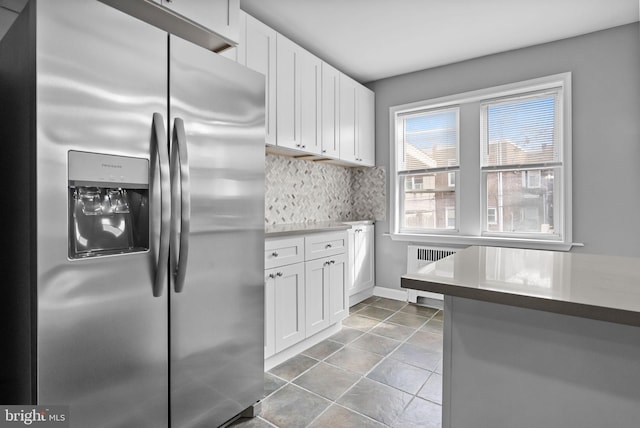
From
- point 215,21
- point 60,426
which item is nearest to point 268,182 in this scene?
point 215,21

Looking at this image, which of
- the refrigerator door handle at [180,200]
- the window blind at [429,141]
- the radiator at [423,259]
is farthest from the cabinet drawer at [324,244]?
the window blind at [429,141]

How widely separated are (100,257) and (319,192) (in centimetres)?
270

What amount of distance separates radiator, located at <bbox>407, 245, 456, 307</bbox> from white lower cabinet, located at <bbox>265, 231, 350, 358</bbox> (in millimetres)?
1121

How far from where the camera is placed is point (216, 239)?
1580 millimetres

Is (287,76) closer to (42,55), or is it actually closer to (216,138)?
(216,138)

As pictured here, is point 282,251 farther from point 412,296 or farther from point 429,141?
point 429,141

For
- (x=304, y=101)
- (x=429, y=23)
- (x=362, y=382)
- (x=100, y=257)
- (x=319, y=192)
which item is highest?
(x=429, y=23)

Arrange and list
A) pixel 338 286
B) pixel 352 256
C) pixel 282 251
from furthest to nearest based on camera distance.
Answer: pixel 352 256, pixel 338 286, pixel 282 251

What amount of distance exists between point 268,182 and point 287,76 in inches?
36.8

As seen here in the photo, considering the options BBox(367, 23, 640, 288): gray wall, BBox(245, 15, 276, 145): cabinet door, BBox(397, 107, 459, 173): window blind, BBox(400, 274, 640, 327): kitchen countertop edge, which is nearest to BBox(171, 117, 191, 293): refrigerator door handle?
BBox(400, 274, 640, 327): kitchen countertop edge

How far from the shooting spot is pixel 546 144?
10.5ft

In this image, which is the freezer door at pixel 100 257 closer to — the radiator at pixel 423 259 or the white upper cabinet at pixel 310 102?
the white upper cabinet at pixel 310 102

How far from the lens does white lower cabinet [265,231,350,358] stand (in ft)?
7.50

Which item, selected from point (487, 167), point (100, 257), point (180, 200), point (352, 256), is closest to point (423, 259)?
point (352, 256)
